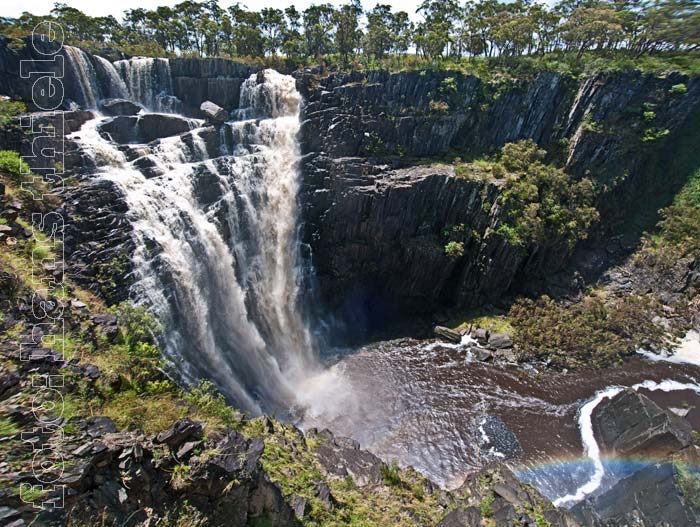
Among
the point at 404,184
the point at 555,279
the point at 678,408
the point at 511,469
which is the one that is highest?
the point at 404,184

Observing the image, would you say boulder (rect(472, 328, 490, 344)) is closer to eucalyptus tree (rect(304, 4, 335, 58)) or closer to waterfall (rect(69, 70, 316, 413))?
waterfall (rect(69, 70, 316, 413))

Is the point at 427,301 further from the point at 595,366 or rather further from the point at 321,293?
the point at 595,366

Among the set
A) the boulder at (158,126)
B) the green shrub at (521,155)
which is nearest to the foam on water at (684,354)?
the green shrub at (521,155)

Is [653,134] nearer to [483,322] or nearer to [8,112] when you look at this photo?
[483,322]

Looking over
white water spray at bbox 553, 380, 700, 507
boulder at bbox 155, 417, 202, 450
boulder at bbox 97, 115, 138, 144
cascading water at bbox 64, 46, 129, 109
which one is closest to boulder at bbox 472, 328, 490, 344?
white water spray at bbox 553, 380, 700, 507

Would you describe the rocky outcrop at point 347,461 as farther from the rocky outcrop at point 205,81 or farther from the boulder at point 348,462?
the rocky outcrop at point 205,81

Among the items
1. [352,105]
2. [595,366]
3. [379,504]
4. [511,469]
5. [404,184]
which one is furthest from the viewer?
[352,105]

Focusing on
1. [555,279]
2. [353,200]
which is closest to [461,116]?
[353,200]

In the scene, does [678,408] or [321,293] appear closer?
[678,408]
